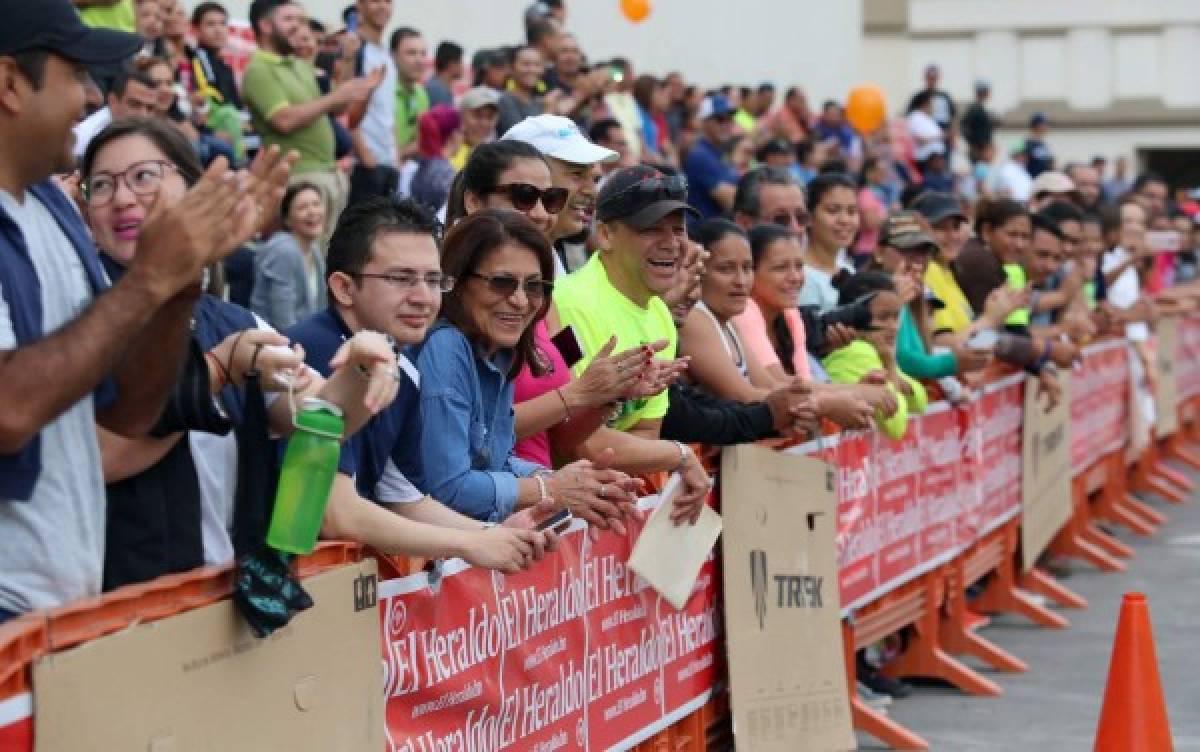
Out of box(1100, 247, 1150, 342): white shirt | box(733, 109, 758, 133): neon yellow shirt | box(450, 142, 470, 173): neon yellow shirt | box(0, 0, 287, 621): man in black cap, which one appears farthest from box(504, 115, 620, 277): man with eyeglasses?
box(733, 109, 758, 133): neon yellow shirt

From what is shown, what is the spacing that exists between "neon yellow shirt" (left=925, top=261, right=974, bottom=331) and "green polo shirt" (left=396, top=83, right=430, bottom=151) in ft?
14.2

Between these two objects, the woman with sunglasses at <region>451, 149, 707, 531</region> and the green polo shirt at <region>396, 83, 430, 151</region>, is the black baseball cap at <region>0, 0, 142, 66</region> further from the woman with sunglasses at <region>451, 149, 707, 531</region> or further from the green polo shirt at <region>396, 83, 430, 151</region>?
the green polo shirt at <region>396, 83, 430, 151</region>

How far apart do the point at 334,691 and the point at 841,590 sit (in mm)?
4503

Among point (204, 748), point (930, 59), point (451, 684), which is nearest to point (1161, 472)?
point (451, 684)

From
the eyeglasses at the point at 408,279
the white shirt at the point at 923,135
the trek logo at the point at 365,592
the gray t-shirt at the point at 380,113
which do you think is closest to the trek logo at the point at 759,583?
the eyeglasses at the point at 408,279

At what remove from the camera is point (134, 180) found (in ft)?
14.1

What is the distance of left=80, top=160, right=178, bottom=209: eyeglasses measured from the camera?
4312mm

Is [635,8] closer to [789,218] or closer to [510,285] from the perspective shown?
[789,218]

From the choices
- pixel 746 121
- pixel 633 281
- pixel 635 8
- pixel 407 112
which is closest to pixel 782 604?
pixel 633 281

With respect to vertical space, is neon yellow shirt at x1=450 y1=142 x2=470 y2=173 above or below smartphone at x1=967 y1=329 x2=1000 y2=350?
above

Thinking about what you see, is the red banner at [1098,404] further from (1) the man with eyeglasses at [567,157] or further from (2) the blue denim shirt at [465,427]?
(2) the blue denim shirt at [465,427]

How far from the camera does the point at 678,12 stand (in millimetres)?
27375

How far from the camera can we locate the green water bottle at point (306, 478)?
3904 mm

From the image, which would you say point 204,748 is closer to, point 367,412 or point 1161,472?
point 367,412
